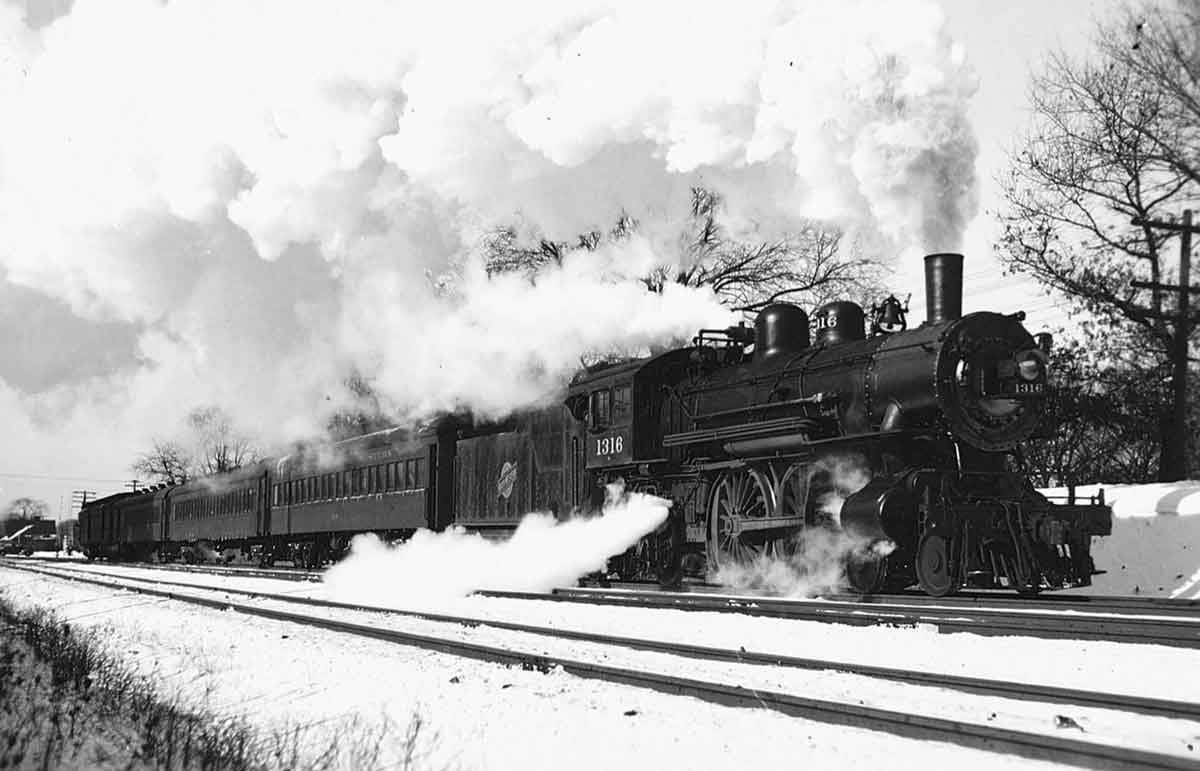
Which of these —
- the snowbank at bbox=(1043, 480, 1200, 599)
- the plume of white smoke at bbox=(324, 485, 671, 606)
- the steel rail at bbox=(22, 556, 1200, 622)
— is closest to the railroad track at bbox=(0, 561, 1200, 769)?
the steel rail at bbox=(22, 556, 1200, 622)

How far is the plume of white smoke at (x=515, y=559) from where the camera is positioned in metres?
16.2

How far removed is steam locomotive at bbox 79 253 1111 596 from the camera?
12023 mm

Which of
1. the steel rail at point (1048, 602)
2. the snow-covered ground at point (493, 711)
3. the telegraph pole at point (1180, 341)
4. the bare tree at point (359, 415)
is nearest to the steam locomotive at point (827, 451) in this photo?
the steel rail at point (1048, 602)

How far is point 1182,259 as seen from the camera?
21.4m

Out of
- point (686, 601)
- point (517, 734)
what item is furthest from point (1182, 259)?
point (517, 734)

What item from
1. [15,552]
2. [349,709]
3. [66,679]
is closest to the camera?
[349,709]

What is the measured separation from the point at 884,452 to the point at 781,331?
9.56ft

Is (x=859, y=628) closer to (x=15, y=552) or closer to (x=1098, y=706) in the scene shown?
(x=1098, y=706)

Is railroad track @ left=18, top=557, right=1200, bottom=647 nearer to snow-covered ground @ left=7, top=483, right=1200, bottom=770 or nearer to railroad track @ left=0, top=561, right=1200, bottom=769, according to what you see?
snow-covered ground @ left=7, top=483, right=1200, bottom=770

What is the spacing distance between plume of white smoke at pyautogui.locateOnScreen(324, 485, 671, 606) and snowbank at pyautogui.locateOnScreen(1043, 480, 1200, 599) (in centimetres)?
678

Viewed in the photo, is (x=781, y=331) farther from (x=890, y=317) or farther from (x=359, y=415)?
(x=359, y=415)

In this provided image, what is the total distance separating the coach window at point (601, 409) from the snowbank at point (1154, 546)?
7.38 meters

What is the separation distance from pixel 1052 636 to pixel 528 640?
4559mm

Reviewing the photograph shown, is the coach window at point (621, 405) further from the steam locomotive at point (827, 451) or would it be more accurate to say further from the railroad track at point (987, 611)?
the railroad track at point (987, 611)
